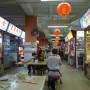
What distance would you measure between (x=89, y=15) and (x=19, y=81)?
7.56 metres

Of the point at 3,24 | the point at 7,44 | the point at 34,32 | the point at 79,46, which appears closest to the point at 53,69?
the point at 3,24

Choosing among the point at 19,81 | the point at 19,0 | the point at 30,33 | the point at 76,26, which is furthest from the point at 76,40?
the point at 19,81

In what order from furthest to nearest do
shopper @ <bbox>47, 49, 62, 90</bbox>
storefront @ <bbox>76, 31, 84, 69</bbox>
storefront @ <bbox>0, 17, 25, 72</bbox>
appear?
storefront @ <bbox>76, 31, 84, 69</bbox> < storefront @ <bbox>0, 17, 25, 72</bbox> < shopper @ <bbox>47, 49, 62, 90</bbox>

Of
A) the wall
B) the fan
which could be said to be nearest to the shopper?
the wall

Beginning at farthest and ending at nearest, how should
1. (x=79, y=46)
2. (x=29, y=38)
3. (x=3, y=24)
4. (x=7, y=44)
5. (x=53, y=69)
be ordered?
1. (x=79, y=46)
2. (x=7, y=44)
3. (x=29, y=38)
4. (x=3, y=24)
5. (x=53, y=69)

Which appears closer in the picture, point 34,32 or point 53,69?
point 53,69

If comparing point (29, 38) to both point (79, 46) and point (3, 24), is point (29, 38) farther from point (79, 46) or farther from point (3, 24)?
point (79, 46)

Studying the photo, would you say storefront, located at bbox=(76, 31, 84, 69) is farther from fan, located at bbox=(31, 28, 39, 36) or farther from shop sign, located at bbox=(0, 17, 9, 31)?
shop sign, located at bbox=(0, 17, 9, 31)

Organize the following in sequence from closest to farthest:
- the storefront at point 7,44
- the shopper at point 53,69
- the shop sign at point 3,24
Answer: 1. the shopper at point 53,69
2. the shop sign at point 3,24
3. the storefront at point 7,44

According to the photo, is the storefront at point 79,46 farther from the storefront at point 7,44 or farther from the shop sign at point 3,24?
the shop sign at point 3,24

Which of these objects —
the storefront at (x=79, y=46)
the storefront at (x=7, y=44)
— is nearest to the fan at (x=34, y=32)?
the storefront at (x=7, y=44)

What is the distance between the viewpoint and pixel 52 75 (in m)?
9.66

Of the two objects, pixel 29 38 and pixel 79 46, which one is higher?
pixel 29 38

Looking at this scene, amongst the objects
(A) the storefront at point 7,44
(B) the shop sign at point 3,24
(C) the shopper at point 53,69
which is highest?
(B) the shop sign at point 3,24
